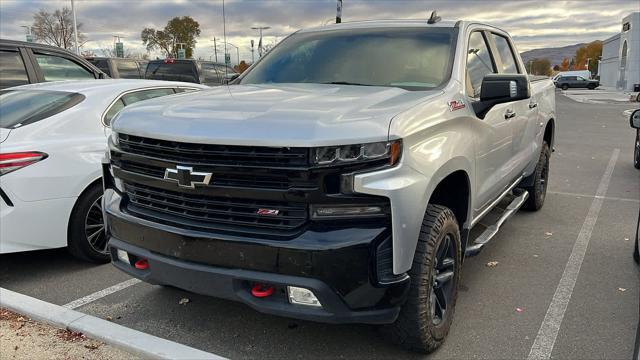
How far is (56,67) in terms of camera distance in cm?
729

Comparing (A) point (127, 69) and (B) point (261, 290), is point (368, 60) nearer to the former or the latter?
(B) point (261, 290)

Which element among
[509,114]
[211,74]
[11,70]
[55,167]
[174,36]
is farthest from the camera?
[174,36]

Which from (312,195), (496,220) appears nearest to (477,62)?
(496,220)

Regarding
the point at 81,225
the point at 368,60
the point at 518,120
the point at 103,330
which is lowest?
the point at 103,330

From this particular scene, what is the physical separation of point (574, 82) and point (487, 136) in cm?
6462

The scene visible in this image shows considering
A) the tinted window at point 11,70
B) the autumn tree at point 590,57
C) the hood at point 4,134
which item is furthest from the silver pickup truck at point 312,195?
the autumn tree at point 590,57

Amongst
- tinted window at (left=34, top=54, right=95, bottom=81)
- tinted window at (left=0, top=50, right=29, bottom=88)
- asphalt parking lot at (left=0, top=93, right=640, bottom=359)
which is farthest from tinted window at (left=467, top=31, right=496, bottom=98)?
tinted window at (left=0, top=50, right=29, bottom=88)

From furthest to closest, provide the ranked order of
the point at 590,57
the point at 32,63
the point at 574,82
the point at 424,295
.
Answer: the point at 590,57
the point at 574,82
the point at 32,63
the point at 424,295

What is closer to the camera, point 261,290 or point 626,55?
point 261,290

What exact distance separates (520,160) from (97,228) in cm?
377

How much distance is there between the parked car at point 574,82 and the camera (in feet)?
200

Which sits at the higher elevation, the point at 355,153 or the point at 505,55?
the point at 505,55

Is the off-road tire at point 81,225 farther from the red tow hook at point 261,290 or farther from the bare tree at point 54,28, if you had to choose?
the bare tree at point 54,28

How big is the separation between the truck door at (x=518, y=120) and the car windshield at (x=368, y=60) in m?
1.00
